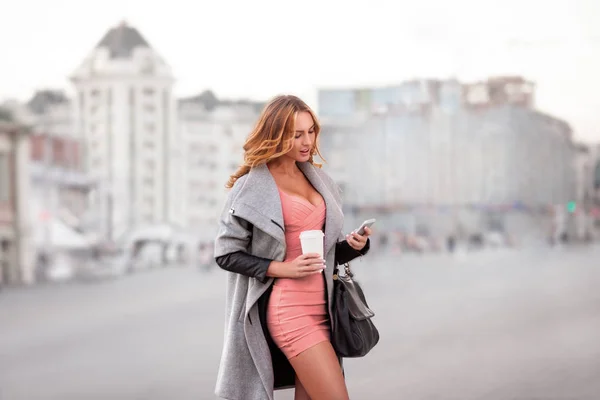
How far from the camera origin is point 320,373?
199 cm

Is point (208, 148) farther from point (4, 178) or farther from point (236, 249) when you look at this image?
point (236, 249)

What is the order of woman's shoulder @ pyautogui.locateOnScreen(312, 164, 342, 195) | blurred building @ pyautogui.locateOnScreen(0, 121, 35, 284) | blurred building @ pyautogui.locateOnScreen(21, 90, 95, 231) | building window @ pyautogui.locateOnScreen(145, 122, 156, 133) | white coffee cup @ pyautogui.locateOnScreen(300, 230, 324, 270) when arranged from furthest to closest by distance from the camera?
building window @ pyautogui.locateOnScreen(145, 122, 156, 133) < blurred building @ pyautogui.locateOnScreen(0, 121, 35, 284) < blurred building @ pyautogui.locateOnScreen(21, 90, 95, 231) < woman's shoulder @ pyautogui.locateOnScreen(312, 164, 342, 195) < white coffee cup @ pyautogui.locateOnScreen(300, 230, 324, 270)

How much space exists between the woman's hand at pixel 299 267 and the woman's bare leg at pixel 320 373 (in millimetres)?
170

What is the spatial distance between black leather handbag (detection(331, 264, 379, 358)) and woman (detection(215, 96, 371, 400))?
0.9 inches

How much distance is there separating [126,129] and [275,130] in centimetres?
922

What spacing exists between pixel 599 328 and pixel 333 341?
7244mm

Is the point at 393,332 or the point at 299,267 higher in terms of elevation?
the point at 299,267

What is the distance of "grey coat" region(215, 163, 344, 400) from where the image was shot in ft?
6.53

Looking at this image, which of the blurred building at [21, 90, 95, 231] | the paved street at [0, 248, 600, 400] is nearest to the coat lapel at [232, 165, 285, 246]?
the paved street at [0, 248, 600, 400]

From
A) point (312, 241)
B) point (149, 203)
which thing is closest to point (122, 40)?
point (149, 203)

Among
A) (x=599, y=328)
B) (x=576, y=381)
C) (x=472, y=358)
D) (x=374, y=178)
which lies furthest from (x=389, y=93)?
(x=576, y=381)

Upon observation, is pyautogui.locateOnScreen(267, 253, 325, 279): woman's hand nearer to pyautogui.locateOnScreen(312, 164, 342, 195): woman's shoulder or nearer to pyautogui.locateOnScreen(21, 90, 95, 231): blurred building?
pyautogui.locateOnScreen(312, 164, 342, 195): woman's shoulder

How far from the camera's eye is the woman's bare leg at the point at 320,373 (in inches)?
77.9

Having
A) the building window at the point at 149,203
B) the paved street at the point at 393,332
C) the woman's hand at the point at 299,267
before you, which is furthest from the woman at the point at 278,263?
the building window at the point at 149,203
